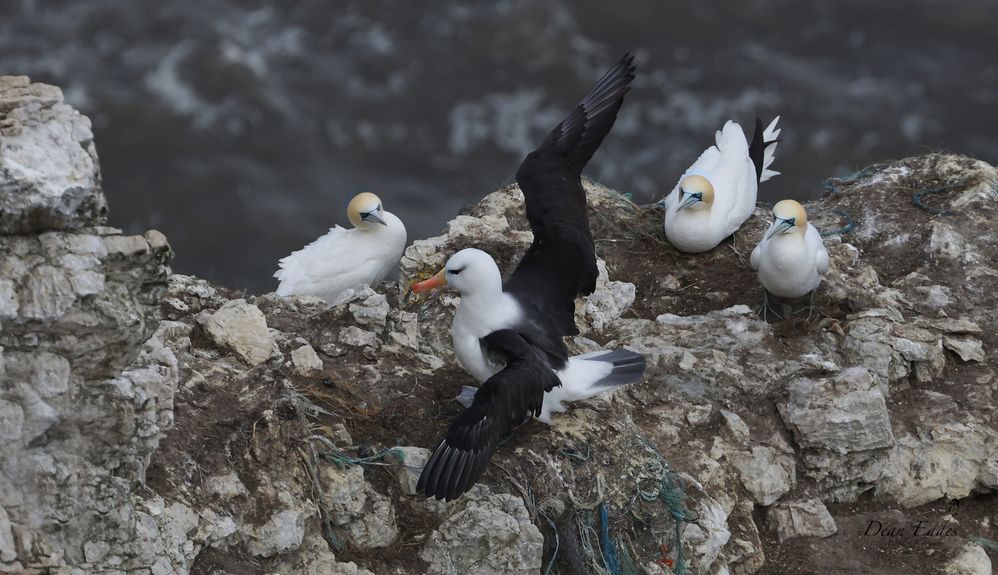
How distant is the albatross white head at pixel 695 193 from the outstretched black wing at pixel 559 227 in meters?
1.86

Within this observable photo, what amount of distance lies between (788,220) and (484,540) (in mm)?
3719

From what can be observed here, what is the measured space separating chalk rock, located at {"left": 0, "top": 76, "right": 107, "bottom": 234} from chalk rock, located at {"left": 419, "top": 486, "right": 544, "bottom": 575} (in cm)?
221

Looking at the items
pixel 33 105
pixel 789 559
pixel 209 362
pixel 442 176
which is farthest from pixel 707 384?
pixel 442 176

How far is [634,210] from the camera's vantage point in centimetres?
1025

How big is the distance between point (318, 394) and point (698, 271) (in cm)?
393

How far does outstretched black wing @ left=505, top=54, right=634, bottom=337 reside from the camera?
7348mm

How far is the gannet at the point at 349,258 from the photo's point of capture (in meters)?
8.95

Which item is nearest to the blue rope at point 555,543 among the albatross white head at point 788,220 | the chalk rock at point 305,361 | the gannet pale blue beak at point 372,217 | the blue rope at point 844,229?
the chalk rock at point 305,361

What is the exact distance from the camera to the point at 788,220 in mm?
8820

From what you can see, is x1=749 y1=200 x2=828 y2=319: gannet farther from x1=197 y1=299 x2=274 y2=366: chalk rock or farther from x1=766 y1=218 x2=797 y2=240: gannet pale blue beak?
x1=197 y1=299 x2=274 y2=366: chalk rock

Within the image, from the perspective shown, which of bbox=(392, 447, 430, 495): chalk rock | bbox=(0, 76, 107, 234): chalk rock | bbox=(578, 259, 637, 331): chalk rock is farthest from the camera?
bbox=(578, 259, 637, 331): chalk rock

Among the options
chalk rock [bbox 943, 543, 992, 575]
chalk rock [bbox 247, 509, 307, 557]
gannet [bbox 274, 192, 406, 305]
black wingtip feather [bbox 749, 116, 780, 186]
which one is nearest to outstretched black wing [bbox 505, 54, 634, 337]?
gannet [bbox 274, 192, 406, 305]

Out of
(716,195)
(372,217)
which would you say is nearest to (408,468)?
(372,217)

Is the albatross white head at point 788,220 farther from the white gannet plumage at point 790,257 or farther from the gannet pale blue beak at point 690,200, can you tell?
the gannet pale blue beak at point 690,200
